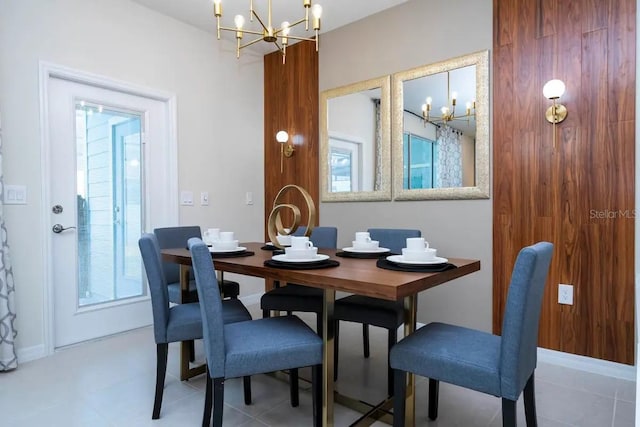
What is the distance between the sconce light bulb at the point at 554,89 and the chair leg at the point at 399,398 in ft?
6.34

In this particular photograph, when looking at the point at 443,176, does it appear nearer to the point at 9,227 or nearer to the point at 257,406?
the point at 257,406

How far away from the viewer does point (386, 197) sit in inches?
129

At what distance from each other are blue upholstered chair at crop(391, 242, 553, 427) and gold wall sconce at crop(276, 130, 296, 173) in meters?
2.77

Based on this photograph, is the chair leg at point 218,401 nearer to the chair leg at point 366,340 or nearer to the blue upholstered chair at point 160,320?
the blue upholstered chair at point 160,320

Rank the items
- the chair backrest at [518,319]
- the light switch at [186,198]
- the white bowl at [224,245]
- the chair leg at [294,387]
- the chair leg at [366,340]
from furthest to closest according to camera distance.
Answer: the light switch at [186,198] < the chair leg at [366,340] < the white bowl at [224,245] < the chair leg at [294,387] < the chair backrest at [518,319]

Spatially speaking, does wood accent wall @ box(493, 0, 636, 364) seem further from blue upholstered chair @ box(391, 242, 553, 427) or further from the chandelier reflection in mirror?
blue upholstered chair @ box(391, 242, 553, 427)

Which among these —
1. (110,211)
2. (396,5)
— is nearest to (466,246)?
(396,5)

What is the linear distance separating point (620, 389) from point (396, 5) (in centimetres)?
309

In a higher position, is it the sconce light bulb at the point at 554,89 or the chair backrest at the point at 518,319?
the sconce light bulb at the point at 554,89

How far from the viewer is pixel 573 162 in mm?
2371

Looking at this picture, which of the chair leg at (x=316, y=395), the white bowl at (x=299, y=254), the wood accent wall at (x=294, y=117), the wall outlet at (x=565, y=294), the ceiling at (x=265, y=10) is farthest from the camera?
the wood accent wall at (x=294, y=117)

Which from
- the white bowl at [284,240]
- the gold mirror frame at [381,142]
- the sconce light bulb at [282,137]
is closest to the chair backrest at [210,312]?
the white bowl at [284,240]

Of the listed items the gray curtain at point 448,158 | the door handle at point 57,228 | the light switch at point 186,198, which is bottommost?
the door handle at point 57,228

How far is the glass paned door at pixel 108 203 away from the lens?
2.88 meters
